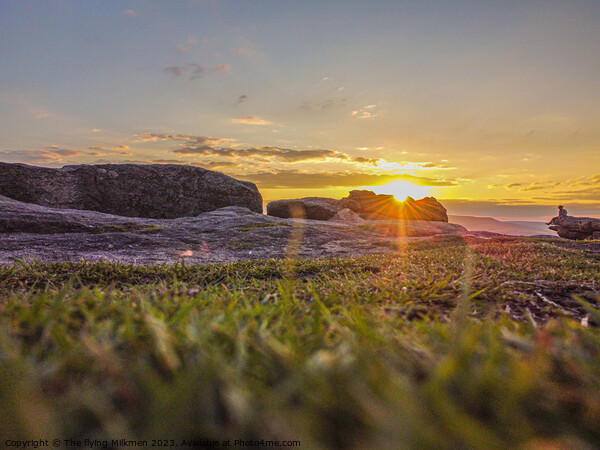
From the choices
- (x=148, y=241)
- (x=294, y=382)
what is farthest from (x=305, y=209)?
(x=294, y=382)

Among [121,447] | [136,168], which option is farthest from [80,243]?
[136,168]

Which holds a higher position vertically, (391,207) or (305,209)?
(391,207)

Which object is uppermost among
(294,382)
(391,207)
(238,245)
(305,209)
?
(391,207)

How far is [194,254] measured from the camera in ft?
27.6

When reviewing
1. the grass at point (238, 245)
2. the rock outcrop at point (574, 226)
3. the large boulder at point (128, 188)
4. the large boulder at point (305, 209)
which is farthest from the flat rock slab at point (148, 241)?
the large boulder at point (305, 209)

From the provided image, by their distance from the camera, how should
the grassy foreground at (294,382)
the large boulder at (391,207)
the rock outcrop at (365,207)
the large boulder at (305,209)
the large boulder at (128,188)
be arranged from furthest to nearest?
the large boulder at (391,207), the rock outcrop at (365,207), the large boulder at (305,209), the large boulder at (128,188), the grassy foreground at (294,382)

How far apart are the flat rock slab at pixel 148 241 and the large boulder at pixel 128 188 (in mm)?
5693

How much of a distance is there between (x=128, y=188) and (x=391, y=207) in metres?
22.1

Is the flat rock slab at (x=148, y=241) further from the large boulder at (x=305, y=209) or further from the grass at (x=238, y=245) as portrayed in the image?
the large boulder at (x=305, y=209)

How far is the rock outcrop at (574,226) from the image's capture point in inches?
766

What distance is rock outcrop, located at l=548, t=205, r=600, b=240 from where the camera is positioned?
63.8ft

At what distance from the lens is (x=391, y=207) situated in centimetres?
3322

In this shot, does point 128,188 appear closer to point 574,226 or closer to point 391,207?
point 391,207

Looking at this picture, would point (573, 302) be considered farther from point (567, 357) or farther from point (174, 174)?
point (174, 174)
